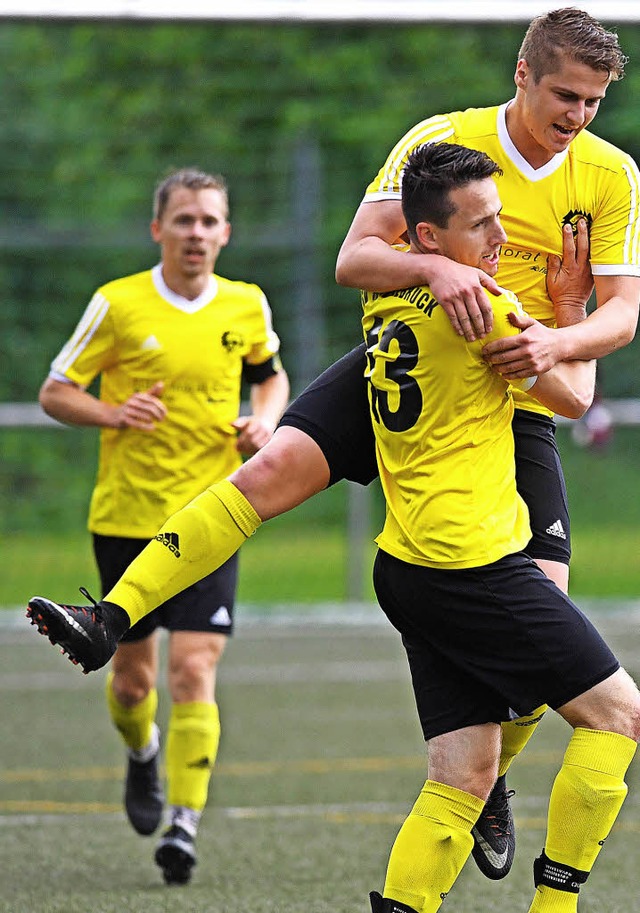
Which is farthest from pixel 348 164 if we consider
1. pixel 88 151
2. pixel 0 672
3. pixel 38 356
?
pixel 0 672

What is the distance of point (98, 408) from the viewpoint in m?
5.24

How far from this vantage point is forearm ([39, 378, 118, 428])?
5203 millimetres

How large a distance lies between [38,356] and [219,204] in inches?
372

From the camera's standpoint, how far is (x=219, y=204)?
5371 mm

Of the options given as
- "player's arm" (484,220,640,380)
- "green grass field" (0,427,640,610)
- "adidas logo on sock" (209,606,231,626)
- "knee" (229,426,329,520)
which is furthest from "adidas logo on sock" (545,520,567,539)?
"green grass field" (0,427,640,610)

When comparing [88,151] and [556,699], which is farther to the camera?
[88,151]

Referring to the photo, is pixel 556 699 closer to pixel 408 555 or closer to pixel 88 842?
pixel 408 555

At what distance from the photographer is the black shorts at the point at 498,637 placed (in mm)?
3240

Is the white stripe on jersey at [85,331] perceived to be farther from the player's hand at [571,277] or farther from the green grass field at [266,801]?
the player's hand at [571,277]

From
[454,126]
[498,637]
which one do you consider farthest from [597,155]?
[498,637]

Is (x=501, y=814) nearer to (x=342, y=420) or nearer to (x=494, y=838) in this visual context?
(x=494, y=838)

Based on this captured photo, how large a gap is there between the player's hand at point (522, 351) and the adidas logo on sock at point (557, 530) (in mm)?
546

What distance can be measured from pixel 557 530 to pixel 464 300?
2.55 feet

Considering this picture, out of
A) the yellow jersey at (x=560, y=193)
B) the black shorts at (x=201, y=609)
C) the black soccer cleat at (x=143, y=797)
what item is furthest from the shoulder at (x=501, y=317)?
the black soccer cleat at (x=143, y=797)
